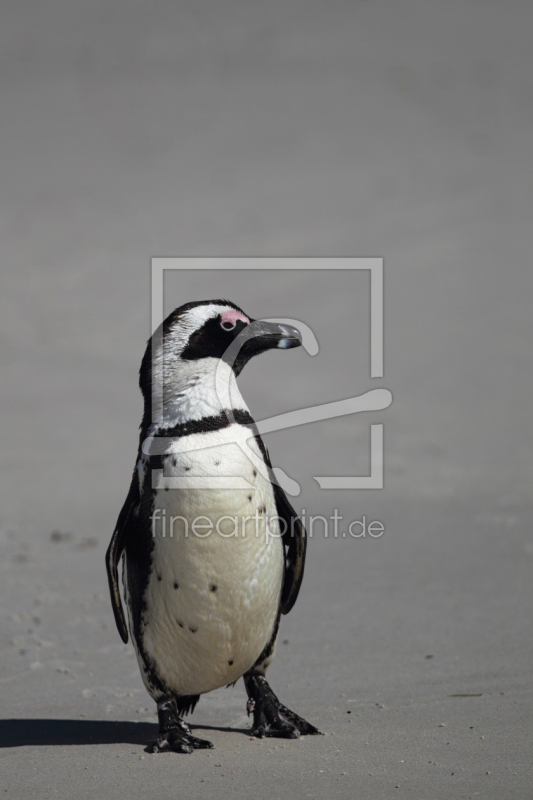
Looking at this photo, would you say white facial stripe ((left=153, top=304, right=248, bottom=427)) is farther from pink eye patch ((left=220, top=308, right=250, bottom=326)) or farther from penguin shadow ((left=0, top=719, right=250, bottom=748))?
penguin shadow ((left=0, top=719, right=250, bottom=748))

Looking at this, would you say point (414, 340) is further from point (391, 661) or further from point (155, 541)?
point (155, 541)

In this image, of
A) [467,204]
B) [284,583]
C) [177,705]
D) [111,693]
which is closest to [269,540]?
[284,583]

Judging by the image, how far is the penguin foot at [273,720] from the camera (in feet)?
14.9

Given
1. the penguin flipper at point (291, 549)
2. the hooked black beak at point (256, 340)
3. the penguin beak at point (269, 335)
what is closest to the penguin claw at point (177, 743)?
the penguin flipper at point (291, 549)

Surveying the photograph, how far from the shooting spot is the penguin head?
14.9 feet

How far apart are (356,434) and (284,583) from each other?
258 inches

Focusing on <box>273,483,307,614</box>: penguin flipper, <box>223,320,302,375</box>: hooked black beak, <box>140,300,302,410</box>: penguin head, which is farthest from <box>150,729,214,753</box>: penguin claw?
<box>223,320,302,375</box>: hooked black beak

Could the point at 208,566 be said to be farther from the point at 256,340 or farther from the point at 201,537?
the point at 256,340

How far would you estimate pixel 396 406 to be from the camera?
12219 millimetres

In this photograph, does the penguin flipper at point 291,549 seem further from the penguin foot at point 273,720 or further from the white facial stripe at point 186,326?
the white facial stripe at point 186,326

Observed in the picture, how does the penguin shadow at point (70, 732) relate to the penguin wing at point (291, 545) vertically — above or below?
below

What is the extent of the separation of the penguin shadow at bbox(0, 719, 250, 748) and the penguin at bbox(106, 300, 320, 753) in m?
0.21

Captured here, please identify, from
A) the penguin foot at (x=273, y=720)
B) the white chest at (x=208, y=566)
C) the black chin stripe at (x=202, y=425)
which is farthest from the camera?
the penguin foot at (x=273, y=720)

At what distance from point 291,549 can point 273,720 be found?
2.46ft
